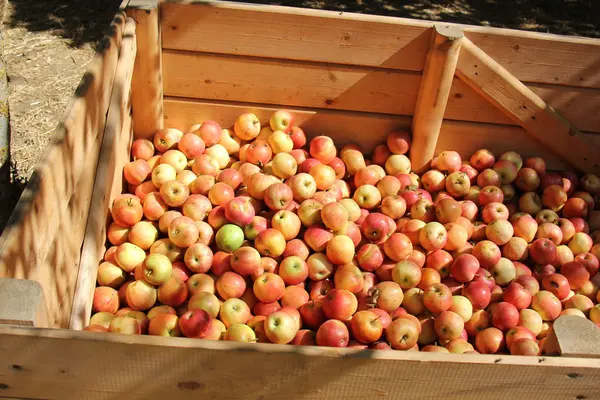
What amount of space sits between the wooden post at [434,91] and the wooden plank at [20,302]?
246cm

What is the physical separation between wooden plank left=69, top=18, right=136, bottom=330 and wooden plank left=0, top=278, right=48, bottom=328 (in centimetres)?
92

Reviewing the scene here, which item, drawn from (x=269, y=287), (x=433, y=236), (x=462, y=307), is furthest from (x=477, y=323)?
(x=269, y=287)

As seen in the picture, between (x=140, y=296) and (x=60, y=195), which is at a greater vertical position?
(x=60, y=195)

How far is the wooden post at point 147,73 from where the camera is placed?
322 centimetres

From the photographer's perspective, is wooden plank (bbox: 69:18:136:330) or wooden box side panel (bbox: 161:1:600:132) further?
wooden box side panel (bbox: 161:1:600:132)

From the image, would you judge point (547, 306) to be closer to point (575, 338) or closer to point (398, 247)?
point (398, 247)

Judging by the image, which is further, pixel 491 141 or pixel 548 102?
pixel 491 141

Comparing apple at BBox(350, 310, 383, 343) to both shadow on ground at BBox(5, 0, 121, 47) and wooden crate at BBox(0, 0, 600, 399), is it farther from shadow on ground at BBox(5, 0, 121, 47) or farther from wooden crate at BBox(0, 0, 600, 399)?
shadow on ground at BBox(5, 0, 121, 47)

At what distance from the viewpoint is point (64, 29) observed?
6148mm

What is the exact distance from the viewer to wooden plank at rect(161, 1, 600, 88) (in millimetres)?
3336

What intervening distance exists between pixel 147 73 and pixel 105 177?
83 cm

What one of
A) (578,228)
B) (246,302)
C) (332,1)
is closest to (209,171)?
(246,302)

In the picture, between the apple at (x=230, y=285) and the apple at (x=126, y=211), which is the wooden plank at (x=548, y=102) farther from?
the apple at (x=126, y=211)

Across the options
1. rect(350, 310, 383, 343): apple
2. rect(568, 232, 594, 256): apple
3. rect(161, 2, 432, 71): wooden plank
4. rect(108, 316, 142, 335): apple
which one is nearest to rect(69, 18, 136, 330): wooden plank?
rect(108, 316, 142, 335): apple
